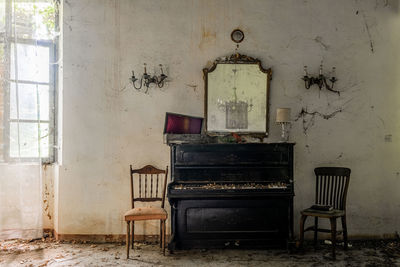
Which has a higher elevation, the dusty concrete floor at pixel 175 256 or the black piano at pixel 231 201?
the black piano at pixel 231 201

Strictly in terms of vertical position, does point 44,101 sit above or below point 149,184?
above

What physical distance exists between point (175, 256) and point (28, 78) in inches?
113

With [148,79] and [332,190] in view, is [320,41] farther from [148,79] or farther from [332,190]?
[148,79]

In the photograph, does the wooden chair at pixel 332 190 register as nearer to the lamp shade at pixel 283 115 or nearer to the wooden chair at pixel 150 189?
the lamp shade at pixel 283 115

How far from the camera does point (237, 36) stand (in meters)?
4.75

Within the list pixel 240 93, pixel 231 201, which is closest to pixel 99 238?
pixel 231 201

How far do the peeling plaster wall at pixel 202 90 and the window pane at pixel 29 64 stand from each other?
35 cm

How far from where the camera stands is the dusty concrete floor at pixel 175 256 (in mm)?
3898

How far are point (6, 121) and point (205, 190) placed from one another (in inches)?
105

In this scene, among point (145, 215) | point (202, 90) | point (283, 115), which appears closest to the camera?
point (145, 215)

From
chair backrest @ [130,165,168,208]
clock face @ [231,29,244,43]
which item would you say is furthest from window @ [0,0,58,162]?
clock face @ [231,29,244,43]

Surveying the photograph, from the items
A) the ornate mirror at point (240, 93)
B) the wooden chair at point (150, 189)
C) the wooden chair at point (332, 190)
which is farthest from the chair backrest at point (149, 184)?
the wooden chair at point (332, 190)

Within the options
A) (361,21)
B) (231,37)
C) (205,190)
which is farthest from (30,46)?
(361,21)

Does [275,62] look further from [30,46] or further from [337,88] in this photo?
[30,46]
